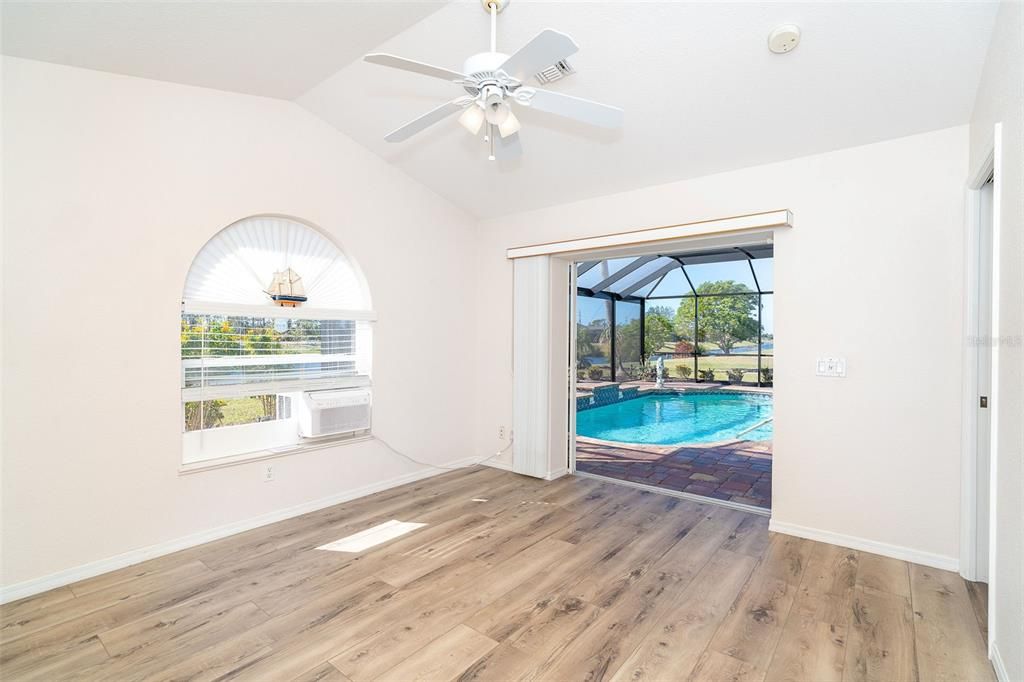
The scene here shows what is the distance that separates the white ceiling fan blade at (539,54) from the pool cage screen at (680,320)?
296 inches

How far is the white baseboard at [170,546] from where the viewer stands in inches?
95.8

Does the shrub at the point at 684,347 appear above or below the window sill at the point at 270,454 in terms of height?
above

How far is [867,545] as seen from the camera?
9.52ft

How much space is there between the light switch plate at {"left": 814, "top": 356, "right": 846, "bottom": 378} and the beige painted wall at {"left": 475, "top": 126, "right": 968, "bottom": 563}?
44 mm

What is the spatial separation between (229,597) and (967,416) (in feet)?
13.1

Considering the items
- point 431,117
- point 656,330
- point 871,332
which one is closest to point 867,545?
point 871,332

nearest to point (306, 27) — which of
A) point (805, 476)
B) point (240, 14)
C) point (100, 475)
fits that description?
point (240, 14)

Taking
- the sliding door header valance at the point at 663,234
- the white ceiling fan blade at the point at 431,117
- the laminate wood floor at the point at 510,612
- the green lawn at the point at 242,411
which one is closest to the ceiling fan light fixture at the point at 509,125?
the white ceiling fan blade at the point at 431,117

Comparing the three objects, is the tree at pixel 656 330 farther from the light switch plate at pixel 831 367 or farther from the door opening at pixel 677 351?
the light switch plate at pixel 831 367

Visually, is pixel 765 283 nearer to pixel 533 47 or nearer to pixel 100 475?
pixel 533 47

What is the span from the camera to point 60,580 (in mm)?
2514

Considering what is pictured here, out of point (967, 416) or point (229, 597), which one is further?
point (967, 416)

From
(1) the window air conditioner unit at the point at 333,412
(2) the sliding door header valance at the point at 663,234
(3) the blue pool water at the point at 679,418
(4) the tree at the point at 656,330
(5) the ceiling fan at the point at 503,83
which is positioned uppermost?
(5) the ceiling fan at the point at 503,83

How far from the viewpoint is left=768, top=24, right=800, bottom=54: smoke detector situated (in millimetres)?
2275
